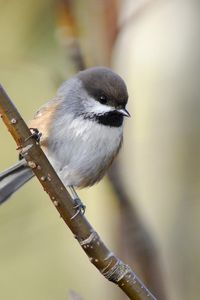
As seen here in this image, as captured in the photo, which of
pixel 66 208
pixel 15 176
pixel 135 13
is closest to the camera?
pixel 66 208

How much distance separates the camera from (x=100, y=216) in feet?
14.6

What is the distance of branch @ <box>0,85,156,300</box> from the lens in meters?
1.92

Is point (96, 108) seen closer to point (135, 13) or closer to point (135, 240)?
point (135, 13)

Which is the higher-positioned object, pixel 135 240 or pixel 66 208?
pixel 66 208

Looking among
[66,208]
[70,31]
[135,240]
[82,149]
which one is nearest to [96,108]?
[82,149]

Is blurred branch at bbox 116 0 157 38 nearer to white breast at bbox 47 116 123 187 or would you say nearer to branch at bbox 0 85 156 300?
white breast at bbox 47 116 123 187

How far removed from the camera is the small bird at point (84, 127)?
2.92m

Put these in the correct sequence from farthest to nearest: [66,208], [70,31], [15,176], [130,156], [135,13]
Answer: [130,156] < [15,176] < [135,13] < [70,31] < [66,208]

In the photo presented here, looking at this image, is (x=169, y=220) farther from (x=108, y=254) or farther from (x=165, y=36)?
(x=108, y=254)

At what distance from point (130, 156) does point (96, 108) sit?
67cm

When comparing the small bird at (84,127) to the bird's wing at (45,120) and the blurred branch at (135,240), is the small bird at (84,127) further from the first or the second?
the blurred branch at (135,240)

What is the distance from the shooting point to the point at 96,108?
2.95 meters

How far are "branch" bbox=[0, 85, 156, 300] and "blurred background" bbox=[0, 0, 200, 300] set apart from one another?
1.84ft

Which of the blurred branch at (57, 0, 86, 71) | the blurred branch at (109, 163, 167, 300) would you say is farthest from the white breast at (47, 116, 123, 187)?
the blurred branch at (57, 0, 86, 71)
